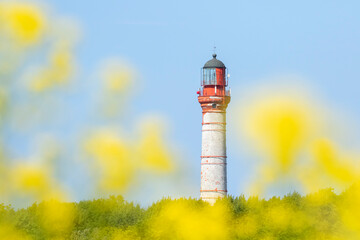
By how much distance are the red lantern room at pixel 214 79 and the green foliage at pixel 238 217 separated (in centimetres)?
1118

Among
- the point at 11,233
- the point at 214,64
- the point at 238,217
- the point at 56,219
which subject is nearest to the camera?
the point at 11,233

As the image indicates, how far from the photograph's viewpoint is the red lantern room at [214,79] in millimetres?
113000

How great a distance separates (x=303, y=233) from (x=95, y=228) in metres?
19.2

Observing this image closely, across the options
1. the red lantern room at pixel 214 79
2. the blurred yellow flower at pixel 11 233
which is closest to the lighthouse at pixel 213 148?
the red lantern room at pixel 214 79

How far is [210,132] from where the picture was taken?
11044cm

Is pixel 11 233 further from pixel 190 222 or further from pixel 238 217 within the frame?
pixel 238 217

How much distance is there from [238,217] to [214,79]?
49.6 ft

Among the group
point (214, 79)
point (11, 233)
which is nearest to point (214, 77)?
point (214, 79)

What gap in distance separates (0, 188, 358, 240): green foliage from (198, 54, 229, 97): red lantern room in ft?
36.7

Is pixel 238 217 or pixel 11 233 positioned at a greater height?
pixel 238 217

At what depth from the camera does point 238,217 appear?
4259 inches

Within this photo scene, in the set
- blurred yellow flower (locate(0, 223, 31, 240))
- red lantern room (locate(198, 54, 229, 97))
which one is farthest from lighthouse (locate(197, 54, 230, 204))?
blurred yellow flower (locate(0, 223, 31, 240))

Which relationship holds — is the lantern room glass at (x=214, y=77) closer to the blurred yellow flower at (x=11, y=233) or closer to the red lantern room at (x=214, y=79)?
the red lantern room at (x=214, y=79)

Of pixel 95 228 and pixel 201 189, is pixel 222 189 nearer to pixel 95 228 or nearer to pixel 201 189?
pixel 201 189
